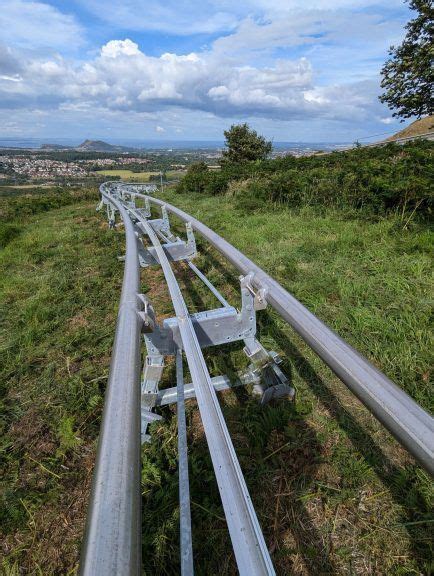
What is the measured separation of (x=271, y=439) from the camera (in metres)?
2.22

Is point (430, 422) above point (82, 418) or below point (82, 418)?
above

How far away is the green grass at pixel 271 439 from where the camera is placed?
5.51 feet

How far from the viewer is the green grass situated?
1681 mm

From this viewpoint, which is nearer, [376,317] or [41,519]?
[41,519]

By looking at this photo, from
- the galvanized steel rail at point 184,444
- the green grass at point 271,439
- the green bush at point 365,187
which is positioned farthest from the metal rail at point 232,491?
the green bush at point 365,187

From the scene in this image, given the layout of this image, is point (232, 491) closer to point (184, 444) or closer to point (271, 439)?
point (184, 444)

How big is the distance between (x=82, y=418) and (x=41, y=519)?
0.76 m

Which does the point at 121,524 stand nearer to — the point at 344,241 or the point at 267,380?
the point at 267,380

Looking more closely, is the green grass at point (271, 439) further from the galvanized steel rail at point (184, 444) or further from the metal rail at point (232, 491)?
the metal rail at point (232, 491)

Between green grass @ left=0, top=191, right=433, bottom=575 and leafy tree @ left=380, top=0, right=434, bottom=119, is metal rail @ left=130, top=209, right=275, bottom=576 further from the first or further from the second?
leafy tree @ left=380, top=0, right=434, bottom=119

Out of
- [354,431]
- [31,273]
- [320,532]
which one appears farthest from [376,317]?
[31,273]

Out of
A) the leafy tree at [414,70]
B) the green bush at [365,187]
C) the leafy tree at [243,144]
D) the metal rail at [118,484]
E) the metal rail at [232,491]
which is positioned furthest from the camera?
the leafy tree at [243,144]

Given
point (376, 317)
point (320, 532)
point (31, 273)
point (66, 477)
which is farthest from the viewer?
point (31, 273)

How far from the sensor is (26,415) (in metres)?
2.67
